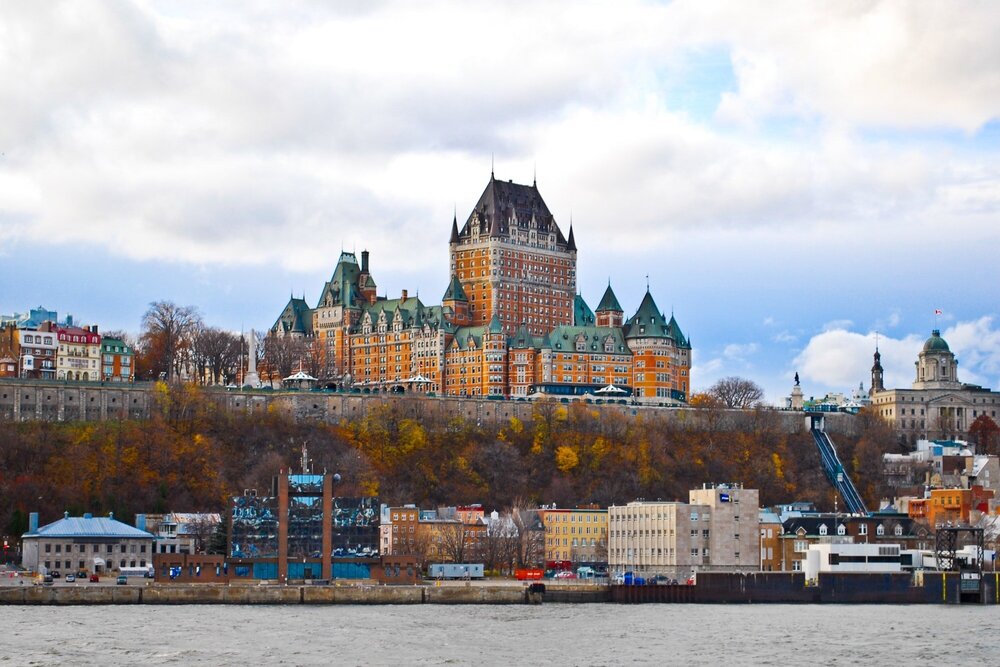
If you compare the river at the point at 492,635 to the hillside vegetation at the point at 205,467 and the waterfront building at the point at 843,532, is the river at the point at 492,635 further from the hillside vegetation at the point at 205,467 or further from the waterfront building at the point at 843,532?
the hillside vegetation at the point at 205,467

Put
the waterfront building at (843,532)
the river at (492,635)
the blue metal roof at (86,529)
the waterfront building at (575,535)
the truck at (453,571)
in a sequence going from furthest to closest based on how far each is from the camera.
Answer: the waterfront building at (575,535), the waterfront building at (843,532), the truck at (453,571), the blue metal roof at (86,529), the river at (492,635)

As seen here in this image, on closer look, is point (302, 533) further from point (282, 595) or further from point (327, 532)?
point (282, 595)

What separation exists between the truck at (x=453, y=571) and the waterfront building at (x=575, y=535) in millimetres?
18918

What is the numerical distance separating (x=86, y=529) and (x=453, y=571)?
28167mm

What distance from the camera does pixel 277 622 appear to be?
118 meters

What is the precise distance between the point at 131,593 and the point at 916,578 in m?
55.6

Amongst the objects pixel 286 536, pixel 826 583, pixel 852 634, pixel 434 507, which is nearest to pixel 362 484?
pixel 434 507

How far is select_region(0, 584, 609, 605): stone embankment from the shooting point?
131875 mm

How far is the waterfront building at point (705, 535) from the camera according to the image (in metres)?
151

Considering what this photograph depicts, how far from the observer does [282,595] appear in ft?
444

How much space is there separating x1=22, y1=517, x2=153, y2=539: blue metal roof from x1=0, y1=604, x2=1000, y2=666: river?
21.3 metres

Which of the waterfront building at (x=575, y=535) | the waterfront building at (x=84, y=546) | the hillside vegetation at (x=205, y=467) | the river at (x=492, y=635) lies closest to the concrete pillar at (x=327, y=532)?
the river at (x=492, y=635)

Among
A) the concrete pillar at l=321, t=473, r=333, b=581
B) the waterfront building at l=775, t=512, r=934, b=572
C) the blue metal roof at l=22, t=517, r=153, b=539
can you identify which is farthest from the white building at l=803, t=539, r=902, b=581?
the blue metal roof at l=22, t=517, r=153, b=539

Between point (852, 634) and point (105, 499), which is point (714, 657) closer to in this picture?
point (852, 634)
